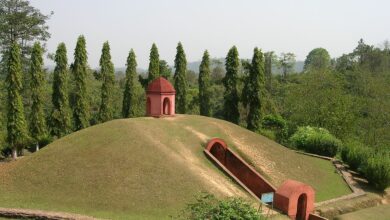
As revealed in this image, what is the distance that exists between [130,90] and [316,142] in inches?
785

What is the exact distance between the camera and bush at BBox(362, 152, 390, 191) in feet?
83.3

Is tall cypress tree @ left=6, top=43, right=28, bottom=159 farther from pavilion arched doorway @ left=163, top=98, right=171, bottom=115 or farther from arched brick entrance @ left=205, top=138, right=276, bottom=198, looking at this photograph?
arched brick entrance @ left=205, top=138, right=276, bottom=198

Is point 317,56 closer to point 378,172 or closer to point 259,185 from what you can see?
point 378,172

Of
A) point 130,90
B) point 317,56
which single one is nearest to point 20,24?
point 130,90

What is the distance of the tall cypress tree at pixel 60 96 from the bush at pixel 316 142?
21799mm

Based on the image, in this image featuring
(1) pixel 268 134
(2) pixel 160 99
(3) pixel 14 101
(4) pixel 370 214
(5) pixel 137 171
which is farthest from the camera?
(1) pixel 268 134

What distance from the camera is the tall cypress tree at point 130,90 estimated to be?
40812 mm

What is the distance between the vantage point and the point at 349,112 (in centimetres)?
3972

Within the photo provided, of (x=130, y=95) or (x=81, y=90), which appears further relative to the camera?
(x=130, y=95)

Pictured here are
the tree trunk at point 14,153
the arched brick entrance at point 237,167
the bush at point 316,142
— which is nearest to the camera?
the arched brick entrance at point 237,167

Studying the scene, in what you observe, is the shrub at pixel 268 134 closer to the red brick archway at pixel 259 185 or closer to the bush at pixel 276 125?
the bush at pixel 276 125

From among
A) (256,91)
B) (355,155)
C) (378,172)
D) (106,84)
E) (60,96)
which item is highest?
(106,84)

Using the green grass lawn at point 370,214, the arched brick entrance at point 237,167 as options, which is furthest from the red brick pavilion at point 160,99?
the green grass lawn at point 370,214

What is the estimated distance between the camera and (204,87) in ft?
146
